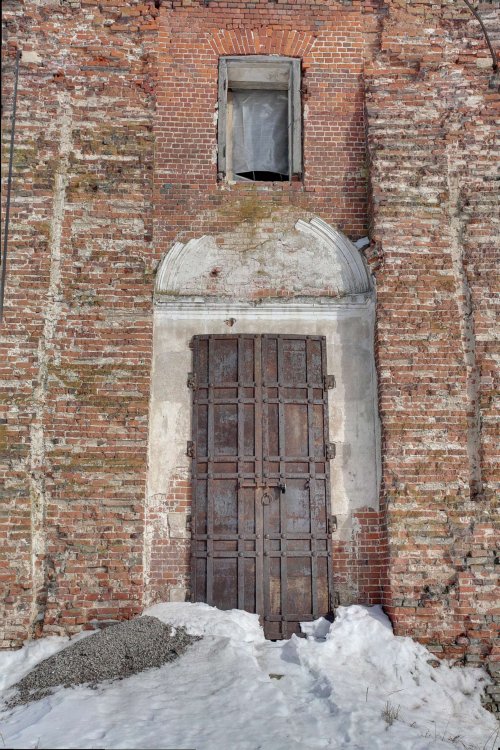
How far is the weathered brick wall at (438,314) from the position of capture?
6.14 m

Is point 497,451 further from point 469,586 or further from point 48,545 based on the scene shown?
point 48,545

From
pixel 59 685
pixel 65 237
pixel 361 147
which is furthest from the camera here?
pixel 361 147

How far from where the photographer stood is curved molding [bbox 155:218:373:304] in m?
7.04

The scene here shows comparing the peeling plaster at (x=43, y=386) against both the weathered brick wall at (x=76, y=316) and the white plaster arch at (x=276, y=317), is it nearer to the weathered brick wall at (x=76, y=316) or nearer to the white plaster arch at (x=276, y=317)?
the weathered brick wall at (x=76, y=316)

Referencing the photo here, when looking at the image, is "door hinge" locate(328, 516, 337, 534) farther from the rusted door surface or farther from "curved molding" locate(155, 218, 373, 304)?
"curved molding" locate(155, 218, 373, 304)

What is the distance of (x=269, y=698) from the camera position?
4.83 m

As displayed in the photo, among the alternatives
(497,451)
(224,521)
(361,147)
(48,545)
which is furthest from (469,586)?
(361,147)

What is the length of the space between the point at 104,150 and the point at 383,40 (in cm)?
319

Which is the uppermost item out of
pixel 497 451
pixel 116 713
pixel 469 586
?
pixel 497 451

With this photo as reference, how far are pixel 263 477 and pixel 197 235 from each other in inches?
99.2

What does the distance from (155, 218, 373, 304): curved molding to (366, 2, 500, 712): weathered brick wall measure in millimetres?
384

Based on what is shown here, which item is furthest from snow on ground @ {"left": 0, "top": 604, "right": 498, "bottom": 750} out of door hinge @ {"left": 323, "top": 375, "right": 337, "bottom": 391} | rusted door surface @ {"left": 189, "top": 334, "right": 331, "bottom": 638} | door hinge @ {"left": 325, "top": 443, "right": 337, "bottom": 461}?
door hinge @ {"left": 323, "top": 375, "right": 337, "bottom": 391}

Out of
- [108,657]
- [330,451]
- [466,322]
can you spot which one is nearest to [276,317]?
[330,451]

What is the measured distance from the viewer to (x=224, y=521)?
649 cm
